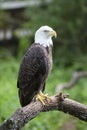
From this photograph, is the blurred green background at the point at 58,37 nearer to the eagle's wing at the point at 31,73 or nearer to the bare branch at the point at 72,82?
the bare branch at the point at 72,82

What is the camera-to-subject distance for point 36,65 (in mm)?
7789

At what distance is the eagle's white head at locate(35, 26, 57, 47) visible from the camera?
7625 mm

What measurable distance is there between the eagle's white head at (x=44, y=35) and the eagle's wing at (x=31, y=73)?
0.30ft

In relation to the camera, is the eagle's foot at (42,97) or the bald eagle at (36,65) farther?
the eagle's foot at (42,97)

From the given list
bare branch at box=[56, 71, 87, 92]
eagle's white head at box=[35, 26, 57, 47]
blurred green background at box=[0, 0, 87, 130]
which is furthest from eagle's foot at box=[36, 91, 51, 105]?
blurred green background at box=[0, 0, 87, 130]

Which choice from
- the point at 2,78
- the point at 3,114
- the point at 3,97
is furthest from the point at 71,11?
the point at 3,114

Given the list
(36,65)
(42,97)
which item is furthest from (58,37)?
(36,65)

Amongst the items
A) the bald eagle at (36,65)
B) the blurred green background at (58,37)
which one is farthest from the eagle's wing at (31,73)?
the blurred green background at (58,37)

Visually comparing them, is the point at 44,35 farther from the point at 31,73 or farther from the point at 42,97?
the point at 42,97

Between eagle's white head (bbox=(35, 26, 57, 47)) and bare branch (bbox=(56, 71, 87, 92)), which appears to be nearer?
eagle's white head (bbox=(35, 26, 57, 47))

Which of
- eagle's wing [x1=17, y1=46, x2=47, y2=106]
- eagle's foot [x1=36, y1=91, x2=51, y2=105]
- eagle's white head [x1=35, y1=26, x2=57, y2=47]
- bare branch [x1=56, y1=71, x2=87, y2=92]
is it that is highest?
eagle's white head [x1=35, y1=26, x2=57, y2=47]

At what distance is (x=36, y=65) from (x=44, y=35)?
42 cm

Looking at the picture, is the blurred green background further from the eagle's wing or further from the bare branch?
the eagle's wing

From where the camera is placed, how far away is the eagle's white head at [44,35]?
7.62m
